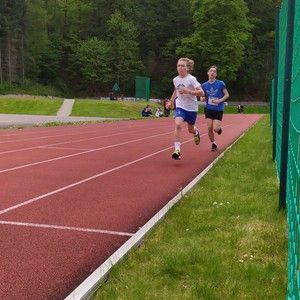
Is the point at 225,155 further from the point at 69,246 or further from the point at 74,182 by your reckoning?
the point at 69,246

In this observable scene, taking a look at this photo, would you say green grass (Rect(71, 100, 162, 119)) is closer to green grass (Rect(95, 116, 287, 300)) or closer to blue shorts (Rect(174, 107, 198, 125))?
blue shorts (Rect(174, 107, 198, 125))

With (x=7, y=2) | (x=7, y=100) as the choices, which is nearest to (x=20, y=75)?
(x=7, y=2)

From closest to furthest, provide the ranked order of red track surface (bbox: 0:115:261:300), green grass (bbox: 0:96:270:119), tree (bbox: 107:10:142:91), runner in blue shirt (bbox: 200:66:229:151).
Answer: red track surface (bbox: 0:115:261:300)
runner in blue shirt (bbox: 200:66:229:151)
green grass (bbox: 0:96:270:119)
tree (bbox: 107:10:142:91)

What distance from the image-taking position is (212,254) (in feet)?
11.3

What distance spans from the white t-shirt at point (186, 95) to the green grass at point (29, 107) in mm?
26487

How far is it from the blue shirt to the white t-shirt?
→ 3.98 feet

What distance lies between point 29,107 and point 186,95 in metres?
30.7

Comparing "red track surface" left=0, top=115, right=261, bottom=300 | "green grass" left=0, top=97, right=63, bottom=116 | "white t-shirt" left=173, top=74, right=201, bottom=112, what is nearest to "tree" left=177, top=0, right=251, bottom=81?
"green grass" left=0, top=97, right=63, bottom=116

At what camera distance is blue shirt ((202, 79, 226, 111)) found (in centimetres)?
998

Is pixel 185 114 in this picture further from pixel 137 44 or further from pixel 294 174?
pixel 137 44

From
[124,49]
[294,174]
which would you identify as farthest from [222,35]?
[294,174]

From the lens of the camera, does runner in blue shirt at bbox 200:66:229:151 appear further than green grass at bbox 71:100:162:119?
No

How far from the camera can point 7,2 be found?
70.8 meters

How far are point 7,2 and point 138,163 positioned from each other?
2769 inches
